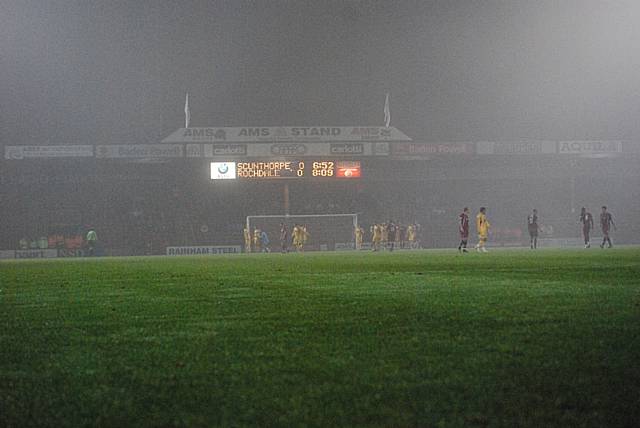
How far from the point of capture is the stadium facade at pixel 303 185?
40.4 meters

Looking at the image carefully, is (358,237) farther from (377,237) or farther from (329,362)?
(329,362)

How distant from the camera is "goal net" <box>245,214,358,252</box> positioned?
4125cm

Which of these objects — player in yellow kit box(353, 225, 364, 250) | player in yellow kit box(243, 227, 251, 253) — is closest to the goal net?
player in yellow kit box(353, 225, 364, 250)

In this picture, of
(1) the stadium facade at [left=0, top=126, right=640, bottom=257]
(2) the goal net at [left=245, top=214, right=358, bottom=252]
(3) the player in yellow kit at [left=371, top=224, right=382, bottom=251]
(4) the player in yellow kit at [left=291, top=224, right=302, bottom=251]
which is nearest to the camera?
(3) the player in yellow kit at [left=371, top=224, right=382, bottom=251]

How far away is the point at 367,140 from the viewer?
1626 inches

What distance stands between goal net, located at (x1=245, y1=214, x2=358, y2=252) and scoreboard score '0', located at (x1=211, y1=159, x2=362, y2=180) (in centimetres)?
404

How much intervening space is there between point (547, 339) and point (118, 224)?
1631 inches

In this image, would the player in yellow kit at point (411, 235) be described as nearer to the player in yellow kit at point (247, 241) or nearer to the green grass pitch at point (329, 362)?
the player in yellow kit at point (247, 241)

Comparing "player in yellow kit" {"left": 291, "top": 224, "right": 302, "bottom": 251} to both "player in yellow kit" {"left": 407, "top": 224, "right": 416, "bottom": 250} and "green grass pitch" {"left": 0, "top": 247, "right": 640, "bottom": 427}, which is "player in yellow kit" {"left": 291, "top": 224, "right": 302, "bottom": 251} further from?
"green grass pitch" {"left": 0, "top": 247, "right": 640, "bottom": 427}

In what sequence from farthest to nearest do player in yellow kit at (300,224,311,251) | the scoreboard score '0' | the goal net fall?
the goal net
player in yellow kit at (300,224,311,251)
the scoreboard score '0'

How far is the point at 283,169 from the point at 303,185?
7509 mm

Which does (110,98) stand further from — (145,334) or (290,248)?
(145,334)

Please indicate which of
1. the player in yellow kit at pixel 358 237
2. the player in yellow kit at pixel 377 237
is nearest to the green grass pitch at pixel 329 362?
the player in yellow kit at pixel 377 237

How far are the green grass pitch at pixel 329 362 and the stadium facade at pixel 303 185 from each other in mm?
32535
